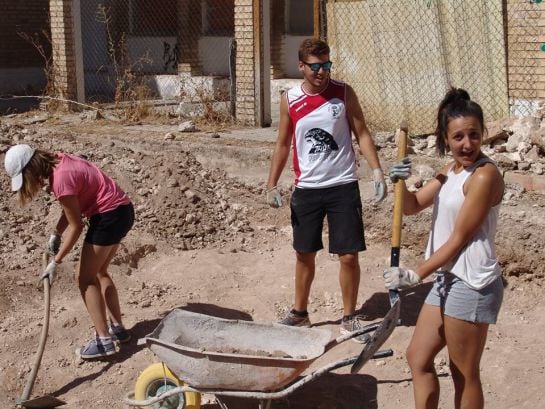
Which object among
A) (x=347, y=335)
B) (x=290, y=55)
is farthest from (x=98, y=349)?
(x=290, y=55)

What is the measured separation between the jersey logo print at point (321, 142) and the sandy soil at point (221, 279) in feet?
4.21

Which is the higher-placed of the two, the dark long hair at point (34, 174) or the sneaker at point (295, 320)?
the dark long hair at point (34, 174)

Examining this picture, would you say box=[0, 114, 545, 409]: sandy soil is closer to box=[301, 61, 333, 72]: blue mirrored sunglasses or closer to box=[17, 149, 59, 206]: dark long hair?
box=[17, 149, 59, 206]: dark long hair

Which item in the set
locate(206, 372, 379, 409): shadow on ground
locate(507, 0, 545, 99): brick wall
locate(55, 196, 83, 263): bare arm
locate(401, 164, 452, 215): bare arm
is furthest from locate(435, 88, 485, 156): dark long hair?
locate(507, 0, 545, 99): brick wall

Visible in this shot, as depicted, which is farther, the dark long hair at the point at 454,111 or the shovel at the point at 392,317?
the shovel at the point at 392,317

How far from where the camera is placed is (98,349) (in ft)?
17.3

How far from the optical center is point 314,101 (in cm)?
511

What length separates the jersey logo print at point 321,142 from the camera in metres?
5.11

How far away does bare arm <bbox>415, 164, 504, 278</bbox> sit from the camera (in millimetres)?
3371

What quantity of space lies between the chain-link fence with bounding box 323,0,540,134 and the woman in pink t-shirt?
5763 mm

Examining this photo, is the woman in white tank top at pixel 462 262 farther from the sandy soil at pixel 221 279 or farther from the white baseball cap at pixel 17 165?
the white baseball cap at pixel 17 165

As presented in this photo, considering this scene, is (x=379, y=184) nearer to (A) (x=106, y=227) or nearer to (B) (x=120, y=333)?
(A) (x=106, y=227)

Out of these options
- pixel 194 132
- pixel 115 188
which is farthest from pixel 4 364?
pixel 194 132

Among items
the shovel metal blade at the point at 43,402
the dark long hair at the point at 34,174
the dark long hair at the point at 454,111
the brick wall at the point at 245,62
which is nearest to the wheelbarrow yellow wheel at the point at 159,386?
the shovel metal blade at the point at 43,402
